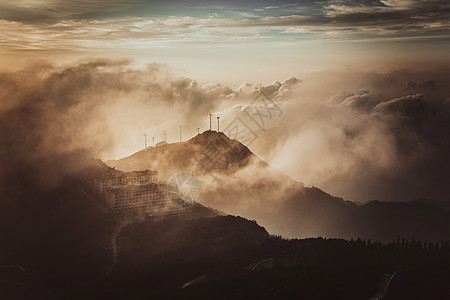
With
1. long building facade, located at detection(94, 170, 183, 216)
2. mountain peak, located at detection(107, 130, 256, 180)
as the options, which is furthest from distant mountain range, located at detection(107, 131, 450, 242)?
long building facade, located at detection(94, 170, 183, 216)

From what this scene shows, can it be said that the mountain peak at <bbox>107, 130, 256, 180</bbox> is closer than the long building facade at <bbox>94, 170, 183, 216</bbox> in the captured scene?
No

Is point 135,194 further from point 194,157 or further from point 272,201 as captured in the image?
point 272,201

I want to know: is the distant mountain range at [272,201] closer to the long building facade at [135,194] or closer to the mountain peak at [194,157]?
the mountain peak at [194,157]

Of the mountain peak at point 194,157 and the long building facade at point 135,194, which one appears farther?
the mountain peak at point 194,157

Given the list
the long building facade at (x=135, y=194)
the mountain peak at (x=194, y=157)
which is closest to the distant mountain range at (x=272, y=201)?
the mountain peak at (x=194, y=157)

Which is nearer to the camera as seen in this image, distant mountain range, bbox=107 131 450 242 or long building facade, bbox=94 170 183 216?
long building facade, bbox=94 170 183 216

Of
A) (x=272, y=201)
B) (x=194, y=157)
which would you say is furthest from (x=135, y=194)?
(x=272, y=201)

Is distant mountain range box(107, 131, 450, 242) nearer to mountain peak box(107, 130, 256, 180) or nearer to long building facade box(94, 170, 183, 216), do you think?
mountain peak box(107, 130, 256, 180)

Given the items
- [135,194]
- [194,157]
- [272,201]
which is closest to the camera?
[135,194]

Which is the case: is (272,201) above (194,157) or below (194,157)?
below
